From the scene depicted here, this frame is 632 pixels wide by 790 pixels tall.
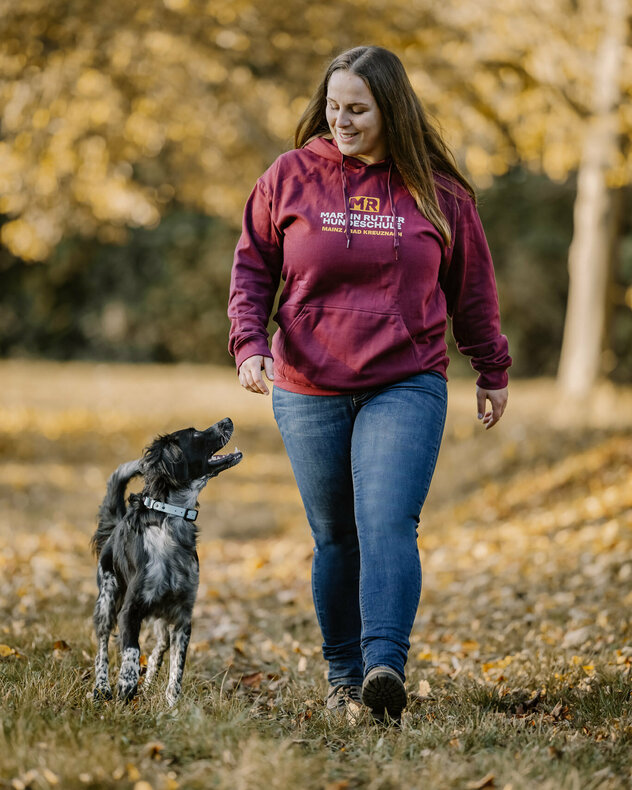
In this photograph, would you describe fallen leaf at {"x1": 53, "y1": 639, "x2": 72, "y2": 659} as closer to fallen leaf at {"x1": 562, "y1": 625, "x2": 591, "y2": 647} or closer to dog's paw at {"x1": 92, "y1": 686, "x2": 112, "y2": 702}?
dog's paw at {"x1": 92, "y1": 686, "x2": 112, "y2": 702}

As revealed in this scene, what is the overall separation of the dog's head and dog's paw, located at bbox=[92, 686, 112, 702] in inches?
30.9

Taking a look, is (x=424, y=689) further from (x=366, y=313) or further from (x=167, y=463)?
(x=366, y=313)

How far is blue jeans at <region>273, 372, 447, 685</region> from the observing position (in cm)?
333

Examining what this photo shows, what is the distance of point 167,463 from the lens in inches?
148

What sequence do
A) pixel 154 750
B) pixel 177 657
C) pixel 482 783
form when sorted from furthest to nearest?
pixel 177 657
pixel 154 750
pixel 482 783

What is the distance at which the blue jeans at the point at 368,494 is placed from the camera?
10.9 ft

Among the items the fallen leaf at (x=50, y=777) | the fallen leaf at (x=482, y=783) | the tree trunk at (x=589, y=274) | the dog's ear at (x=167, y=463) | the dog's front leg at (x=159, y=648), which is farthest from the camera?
the tree trunk at (x=589, y=274)

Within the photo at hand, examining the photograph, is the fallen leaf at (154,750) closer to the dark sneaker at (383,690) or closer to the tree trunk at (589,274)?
the dark sneaker at (383,690)

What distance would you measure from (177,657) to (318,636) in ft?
6.22

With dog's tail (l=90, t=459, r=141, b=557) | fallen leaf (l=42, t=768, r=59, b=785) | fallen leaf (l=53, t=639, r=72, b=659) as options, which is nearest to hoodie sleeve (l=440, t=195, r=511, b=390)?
dog's tail (l=90, t=459, r=141, b=557)

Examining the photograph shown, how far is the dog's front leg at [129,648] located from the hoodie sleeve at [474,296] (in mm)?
1538

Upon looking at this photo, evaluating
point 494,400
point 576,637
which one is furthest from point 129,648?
point 576,637

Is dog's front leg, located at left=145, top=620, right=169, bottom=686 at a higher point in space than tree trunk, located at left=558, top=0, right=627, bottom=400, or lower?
lower

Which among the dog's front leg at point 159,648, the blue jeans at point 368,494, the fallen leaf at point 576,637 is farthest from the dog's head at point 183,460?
the fallen leaf at point 576,637
